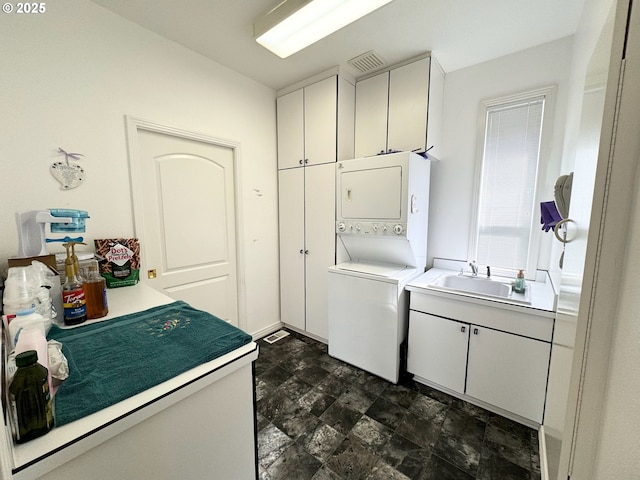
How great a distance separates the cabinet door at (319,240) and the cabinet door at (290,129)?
243 mm

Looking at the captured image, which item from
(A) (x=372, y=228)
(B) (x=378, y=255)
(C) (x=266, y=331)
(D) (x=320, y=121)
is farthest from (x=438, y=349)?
(D) (x=320, y=121)

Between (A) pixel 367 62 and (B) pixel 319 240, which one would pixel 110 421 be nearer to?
(B) pixel 319 240

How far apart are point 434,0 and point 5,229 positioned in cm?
282

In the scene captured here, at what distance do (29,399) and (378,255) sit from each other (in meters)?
2.24

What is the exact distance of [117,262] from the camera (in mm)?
1647

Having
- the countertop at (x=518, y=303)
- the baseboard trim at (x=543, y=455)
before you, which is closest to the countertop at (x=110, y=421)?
the countertop at (x=518, y=303)

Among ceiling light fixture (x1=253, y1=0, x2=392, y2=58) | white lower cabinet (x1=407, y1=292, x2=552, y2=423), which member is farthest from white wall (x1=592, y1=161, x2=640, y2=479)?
ceiling light fixture (x1=253, y1=0, x2=392, y2=58)

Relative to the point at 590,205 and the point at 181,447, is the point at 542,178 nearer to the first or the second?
the point at 590,205

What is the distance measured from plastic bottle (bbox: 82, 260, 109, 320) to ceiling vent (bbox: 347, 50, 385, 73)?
2438mm

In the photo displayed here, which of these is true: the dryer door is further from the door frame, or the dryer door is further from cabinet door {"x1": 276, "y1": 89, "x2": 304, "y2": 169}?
the door frame

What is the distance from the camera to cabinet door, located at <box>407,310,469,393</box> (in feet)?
6.10

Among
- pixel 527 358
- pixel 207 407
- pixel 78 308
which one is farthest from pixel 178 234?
pixel 527 358

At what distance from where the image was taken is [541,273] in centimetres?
209

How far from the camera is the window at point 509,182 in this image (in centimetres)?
208
